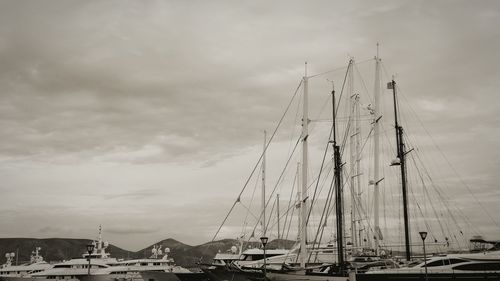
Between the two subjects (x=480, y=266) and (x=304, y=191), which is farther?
(x=304, y=191)

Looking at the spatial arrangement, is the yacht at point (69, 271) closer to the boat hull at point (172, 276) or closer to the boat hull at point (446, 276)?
the boat hull at point (172, 276)

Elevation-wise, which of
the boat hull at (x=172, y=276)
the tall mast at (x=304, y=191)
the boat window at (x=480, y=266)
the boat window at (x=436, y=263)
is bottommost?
the boat hull at (x=172, y=276)

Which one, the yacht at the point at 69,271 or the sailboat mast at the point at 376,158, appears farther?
the yacht at the point at 69,271

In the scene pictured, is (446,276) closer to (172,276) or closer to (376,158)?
(376,158)

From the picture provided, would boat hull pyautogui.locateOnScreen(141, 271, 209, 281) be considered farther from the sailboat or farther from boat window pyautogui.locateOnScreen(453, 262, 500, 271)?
boat window pyautogui.locateOnScreen(453, 262, 500, 271)

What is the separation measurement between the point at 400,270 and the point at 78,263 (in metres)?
41.8

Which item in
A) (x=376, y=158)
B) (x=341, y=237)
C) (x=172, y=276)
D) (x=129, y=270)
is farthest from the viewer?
(x=129, y=270)

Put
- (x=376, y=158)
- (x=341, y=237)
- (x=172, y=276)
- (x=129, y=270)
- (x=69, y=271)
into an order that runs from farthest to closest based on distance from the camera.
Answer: (x=129, y=270), (x=69, y=271), (x=172, y=276), (x=376, y=158), (x=341, y=237)

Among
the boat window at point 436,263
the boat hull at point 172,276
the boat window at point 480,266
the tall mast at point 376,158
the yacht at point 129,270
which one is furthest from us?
the yacht at point 129,270

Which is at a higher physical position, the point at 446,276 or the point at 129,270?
the point at 446,276

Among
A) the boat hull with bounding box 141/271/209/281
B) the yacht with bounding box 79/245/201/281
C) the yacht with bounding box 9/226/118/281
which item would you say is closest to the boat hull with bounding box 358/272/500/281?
the boat hull with bounding box 141/271/209/281

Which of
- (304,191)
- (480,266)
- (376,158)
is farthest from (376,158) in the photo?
(480,266)

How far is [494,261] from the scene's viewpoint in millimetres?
36781

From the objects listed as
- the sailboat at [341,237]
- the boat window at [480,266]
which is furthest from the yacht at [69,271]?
the boat window at [480,266]
